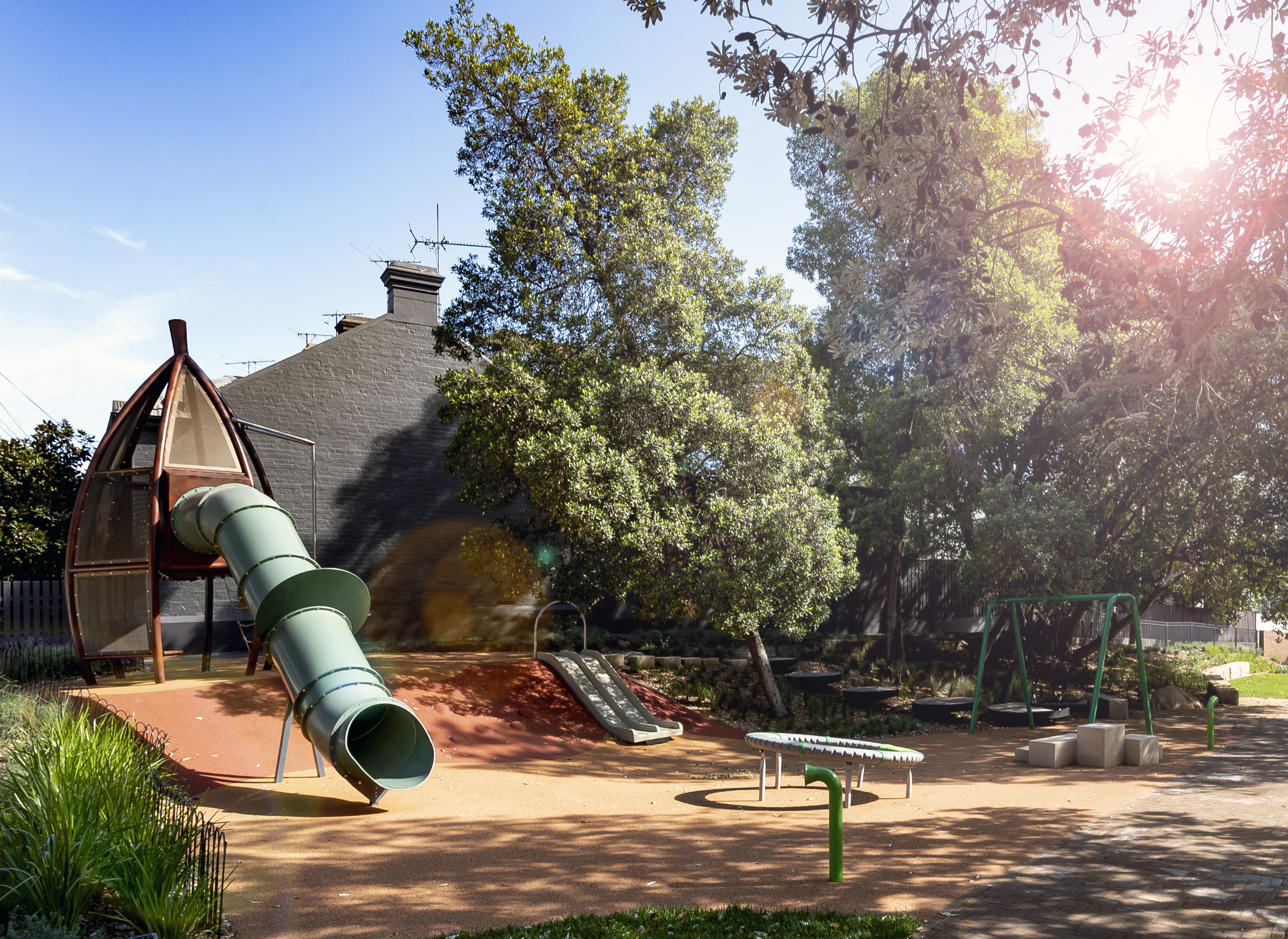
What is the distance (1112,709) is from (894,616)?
615 centimetres

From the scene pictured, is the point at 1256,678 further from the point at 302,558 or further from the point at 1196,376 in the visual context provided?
the point at 302,558

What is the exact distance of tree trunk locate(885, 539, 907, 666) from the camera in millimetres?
22578

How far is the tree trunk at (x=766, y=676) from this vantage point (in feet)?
55.1

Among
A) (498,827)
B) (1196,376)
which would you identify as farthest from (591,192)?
(498,827)

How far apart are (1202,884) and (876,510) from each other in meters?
14.3

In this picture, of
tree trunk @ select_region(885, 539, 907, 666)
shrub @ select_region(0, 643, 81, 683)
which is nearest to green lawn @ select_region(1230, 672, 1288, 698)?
tree trunk @ select_region(885, 539, 907, 666)

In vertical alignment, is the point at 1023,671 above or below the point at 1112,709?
above

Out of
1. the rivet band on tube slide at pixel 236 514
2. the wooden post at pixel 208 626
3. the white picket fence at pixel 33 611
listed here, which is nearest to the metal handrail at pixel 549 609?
the rivet band on tube slide at pixel 236 514

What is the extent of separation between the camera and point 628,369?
15.2m

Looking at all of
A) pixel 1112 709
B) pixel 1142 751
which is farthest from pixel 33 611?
pixel 1112 709

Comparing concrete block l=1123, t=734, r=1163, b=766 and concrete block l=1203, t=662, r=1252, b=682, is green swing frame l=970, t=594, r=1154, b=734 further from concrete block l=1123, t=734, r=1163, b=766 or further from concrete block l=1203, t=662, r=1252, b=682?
concrete block l=1203, t=662, r=1252, b=682

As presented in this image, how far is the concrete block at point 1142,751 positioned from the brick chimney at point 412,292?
58.1ft

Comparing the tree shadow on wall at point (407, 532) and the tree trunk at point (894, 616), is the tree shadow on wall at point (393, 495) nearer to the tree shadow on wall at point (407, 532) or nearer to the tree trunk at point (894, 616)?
the tree shadow on wall at point (407, 532)

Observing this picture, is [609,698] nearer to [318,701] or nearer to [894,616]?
[318,701]
